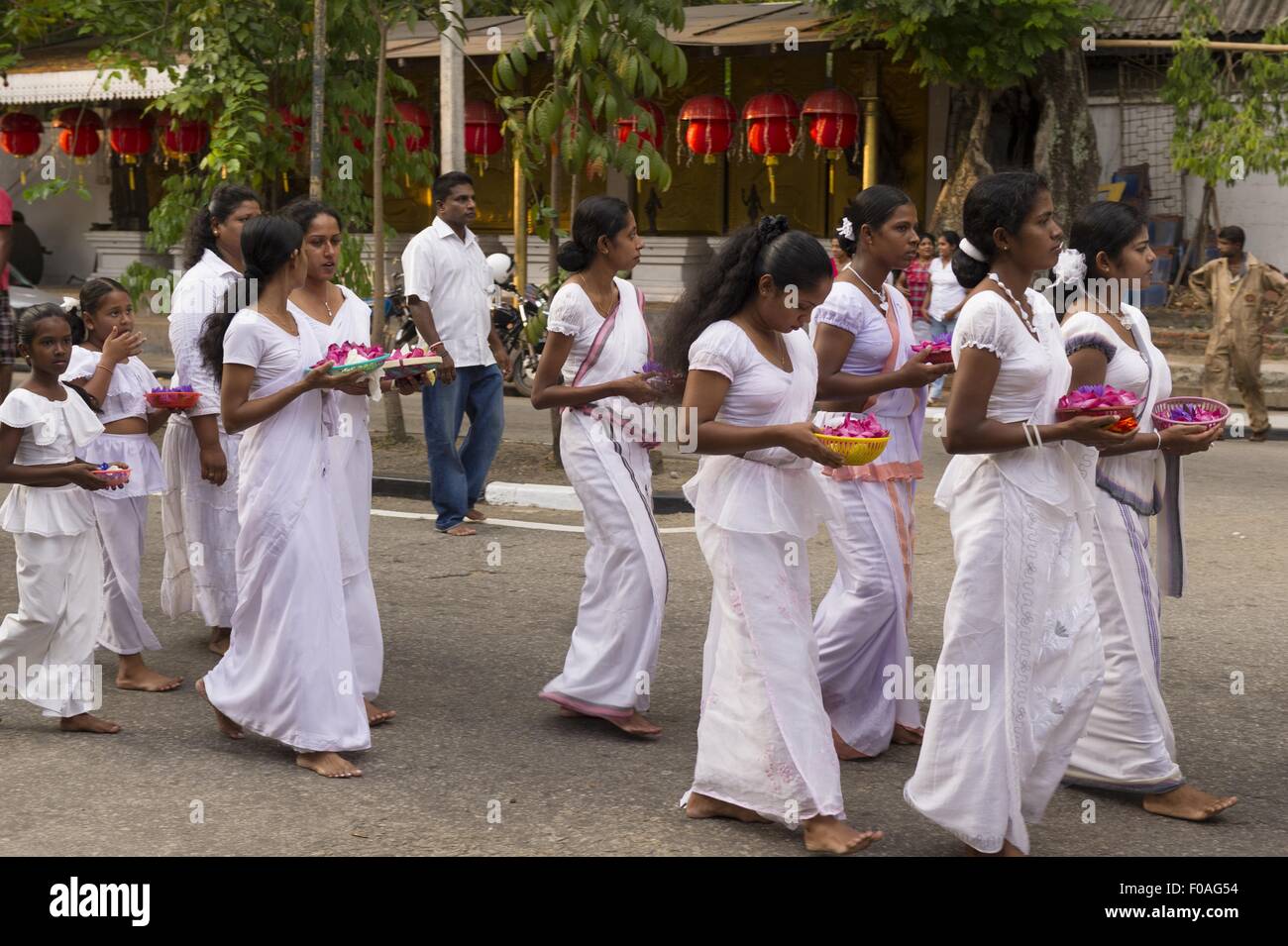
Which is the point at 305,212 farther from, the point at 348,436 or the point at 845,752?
the point at 845,752

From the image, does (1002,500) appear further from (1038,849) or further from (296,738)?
(296,738)

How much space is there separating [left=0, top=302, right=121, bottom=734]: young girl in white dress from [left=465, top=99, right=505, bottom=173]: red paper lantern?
542 inches

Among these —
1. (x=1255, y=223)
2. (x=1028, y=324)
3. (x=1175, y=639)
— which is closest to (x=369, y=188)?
(x=1255, y=223)

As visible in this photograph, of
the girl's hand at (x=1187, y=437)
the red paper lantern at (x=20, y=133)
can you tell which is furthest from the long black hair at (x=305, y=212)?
the red paper lantern at (x=20, y=133)

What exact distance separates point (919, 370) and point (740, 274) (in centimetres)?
96

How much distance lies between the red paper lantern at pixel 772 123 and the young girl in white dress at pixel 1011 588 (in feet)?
44.3

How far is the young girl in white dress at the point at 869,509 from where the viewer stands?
5.64 meters

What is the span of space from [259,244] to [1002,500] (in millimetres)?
2552

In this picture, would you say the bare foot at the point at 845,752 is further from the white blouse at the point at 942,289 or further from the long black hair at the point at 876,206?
the white blouse at the point at 942,289

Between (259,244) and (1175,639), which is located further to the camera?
(1175,639)

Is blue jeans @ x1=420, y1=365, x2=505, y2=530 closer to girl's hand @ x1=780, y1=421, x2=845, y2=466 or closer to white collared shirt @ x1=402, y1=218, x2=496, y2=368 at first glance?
white collared shirt @ x1=402, y1=218, x2=496, y2=368

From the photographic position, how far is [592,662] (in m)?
5.92

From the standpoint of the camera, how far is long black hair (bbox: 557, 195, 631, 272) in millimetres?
6145
